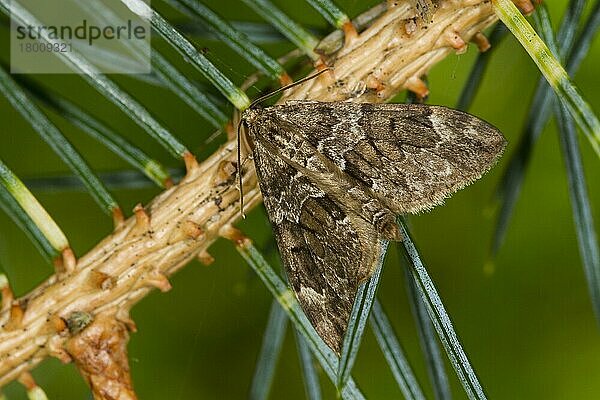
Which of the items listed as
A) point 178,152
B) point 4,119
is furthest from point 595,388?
point 4,119

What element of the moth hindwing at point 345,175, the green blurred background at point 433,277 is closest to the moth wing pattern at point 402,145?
the moth hindwing at point 345,175

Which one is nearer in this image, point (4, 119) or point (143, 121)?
point (143, 121)

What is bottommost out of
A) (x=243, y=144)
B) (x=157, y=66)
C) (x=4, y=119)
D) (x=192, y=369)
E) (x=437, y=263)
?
(x=437, y=263)

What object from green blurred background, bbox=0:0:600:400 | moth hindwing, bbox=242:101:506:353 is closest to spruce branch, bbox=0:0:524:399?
moth hindwing, bbox=242:101:506:353

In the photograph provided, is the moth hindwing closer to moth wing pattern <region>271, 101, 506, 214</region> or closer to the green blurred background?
moth wing pattern <region>271, 101, 506, 214</region>

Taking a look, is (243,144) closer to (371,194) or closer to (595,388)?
(371,194)
